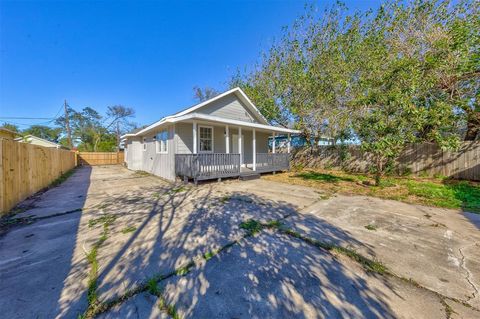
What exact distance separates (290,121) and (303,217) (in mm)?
10951

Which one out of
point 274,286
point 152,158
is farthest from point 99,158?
point 274,286

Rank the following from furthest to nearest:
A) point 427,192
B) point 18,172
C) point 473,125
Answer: point 473,125, point 427,192, point 18,172

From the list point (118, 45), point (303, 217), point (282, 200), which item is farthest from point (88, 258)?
point (118, 45)

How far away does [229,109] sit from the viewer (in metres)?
11.3

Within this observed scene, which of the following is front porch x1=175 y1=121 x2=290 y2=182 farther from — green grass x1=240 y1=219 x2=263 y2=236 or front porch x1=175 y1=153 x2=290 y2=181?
green grass x1=240 y1=219 x2=263 y2=236

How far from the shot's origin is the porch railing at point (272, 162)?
10.5 meters

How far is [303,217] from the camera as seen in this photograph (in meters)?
4.12

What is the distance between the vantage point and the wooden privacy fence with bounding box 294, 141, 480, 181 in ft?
26.2

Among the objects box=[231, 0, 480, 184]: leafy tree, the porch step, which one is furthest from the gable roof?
the porch step

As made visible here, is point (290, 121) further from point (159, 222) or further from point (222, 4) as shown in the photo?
point (159, 222)

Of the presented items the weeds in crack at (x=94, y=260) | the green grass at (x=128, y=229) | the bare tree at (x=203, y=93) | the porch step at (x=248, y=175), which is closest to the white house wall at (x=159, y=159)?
the porch step at (x=248, y=175)

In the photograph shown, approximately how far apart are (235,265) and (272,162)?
895 cm

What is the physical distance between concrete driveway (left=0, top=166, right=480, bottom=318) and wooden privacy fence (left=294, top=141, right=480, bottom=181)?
622cm

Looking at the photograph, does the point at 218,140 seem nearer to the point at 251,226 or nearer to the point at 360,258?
the point at 251,226
